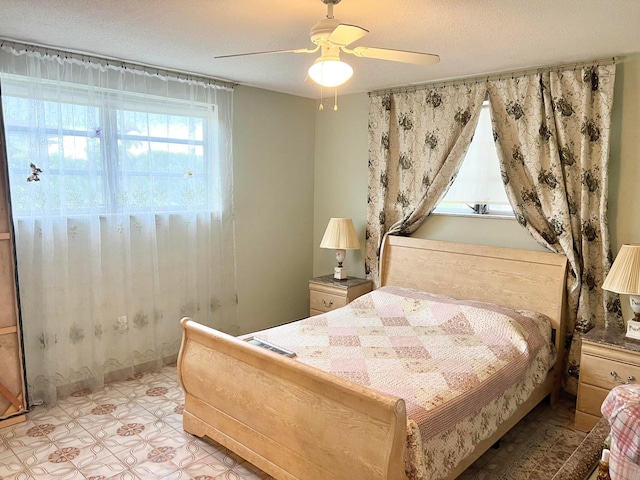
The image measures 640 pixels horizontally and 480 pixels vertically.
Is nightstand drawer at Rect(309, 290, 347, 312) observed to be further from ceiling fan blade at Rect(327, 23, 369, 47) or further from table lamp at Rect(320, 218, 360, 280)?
ceiling fan blade at Rect(327, 23, 369, 47)

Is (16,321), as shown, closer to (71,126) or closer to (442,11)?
(71,126)

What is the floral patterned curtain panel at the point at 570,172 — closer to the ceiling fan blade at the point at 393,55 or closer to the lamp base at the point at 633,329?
the lamp base at the point at 633,329

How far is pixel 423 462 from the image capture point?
190 centimetres

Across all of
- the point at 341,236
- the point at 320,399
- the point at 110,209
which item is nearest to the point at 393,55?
the point at 320,399

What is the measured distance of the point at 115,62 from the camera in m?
3.29

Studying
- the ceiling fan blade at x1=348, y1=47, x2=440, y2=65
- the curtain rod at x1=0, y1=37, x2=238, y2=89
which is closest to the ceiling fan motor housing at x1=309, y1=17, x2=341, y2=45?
the ceiling fan blade at x1=348, y1=47, x2=440, y2=65

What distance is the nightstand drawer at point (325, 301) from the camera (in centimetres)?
413

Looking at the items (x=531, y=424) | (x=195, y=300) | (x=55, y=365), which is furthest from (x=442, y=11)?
(x=55, y=365)


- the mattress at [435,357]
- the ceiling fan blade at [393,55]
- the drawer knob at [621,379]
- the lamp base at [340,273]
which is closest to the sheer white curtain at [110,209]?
the lamp base at [340,273]

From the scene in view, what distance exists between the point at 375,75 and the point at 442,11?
4.60ft

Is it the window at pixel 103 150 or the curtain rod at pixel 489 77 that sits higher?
the curtain rod at pixel 489 77

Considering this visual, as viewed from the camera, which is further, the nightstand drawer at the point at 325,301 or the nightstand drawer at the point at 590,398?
the nightstand drawer at the point at 325,301

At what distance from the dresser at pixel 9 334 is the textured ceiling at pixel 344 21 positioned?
1084mm

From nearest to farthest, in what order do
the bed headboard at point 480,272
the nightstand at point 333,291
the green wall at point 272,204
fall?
the bed headboard at point 480,272 < the nightstand at point 333,291 < the green wall at point 272,204
